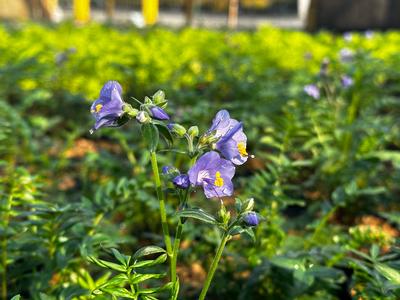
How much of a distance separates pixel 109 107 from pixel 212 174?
32 cm

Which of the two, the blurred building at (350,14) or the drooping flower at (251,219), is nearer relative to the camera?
the drooping flower at (251,219)

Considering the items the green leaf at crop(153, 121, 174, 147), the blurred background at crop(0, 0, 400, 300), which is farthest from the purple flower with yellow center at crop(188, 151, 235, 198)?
the blurred background at crop(0, 0, 400, 300)

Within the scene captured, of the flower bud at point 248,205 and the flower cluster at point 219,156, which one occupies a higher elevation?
the flower cluster at point 219,156

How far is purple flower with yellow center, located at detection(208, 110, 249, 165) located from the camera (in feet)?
4.59

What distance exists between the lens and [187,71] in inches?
197

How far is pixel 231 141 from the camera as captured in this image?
1403mm

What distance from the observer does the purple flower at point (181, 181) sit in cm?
136

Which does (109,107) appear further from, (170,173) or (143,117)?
(170,173)

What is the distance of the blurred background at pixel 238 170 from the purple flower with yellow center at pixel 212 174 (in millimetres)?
585

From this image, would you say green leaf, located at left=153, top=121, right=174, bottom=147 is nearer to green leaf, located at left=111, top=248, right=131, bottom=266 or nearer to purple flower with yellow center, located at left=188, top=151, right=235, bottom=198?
purple flower with yellow center, located at left=188, top=151, right=235, bottom=198

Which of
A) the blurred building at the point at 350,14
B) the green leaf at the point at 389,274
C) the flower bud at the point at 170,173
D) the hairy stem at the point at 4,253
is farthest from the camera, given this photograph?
the blurred building at the point at 350,14

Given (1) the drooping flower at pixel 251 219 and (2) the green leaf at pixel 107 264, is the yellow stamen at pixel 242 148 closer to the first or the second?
(1) the drooping flower at pixel 251 219

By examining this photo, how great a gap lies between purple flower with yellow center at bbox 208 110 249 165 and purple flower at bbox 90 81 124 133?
0.25 m

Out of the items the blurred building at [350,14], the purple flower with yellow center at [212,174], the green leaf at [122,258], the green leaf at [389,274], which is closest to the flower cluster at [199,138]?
the purple flower with yellow center at [212,174]
